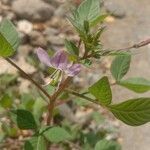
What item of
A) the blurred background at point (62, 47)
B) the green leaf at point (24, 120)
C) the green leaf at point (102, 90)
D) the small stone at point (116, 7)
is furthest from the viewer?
the small stone at point (116, 7)

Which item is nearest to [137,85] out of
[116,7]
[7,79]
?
→ [7,79]

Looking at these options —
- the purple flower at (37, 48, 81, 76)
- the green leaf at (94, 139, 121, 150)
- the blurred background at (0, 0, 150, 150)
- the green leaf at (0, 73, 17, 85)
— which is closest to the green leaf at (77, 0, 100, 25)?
the purple flower at (37, 48, 81, 76)

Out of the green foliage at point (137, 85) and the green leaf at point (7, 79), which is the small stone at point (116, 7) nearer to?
the green leaf at point (7, 79)

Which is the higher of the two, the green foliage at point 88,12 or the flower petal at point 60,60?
the green foliage at point 88,12

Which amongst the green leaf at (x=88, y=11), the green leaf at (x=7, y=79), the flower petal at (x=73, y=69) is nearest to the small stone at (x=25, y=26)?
the green leaf at (x=7, y=79)

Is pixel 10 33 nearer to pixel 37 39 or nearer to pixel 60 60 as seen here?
pixel 60 60

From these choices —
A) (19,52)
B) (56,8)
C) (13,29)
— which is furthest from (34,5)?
(13,29)

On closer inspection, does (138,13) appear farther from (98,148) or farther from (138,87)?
(138,87)
